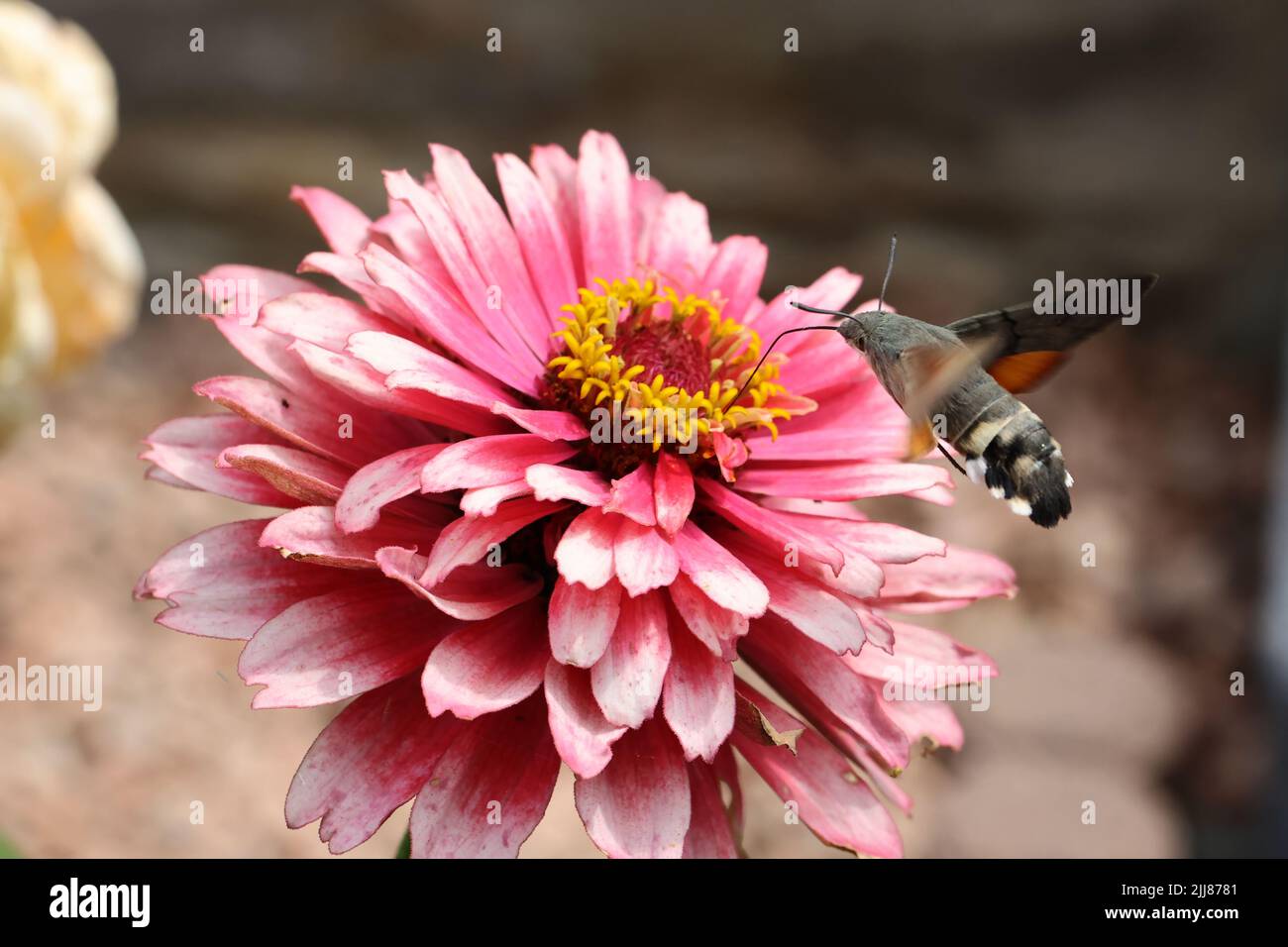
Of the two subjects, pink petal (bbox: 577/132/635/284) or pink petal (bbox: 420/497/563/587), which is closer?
pink petal (bbox: 420/497/563/587)

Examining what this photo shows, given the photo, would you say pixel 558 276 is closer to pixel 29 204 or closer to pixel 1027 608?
pixel 29 204

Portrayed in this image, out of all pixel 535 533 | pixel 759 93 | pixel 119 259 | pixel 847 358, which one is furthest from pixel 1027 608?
pixel 119 259

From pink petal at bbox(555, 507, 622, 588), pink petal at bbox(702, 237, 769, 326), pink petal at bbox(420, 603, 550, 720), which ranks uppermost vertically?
pink petal at bbox(702, 237, 769, 326)

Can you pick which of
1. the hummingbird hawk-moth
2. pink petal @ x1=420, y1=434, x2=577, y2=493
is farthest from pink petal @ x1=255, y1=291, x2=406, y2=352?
the hummingbird hawk-moth

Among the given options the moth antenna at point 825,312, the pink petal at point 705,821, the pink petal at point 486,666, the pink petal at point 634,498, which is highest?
the moth antenna at point 825,312

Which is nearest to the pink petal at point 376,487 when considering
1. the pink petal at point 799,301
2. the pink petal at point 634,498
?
the pink petal at point 634,498

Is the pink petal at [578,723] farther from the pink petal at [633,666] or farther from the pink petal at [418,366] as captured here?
the pink petal at [418,366]

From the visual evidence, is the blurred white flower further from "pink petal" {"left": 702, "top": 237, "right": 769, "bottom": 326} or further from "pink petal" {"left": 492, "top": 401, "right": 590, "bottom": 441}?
"pink petal" {"left": 702, "top": 237, "right": 769, "bottom": 326}

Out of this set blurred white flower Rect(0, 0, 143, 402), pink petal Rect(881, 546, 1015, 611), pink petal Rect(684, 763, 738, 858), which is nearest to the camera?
blurred white flower Rect(0, 0, 143, 402)

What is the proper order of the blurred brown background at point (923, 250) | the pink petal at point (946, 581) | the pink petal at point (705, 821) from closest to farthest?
the pink petal at point (705, 821) → the pink petal at point (946, 581) → the blurred brown background at point (923, 250)
